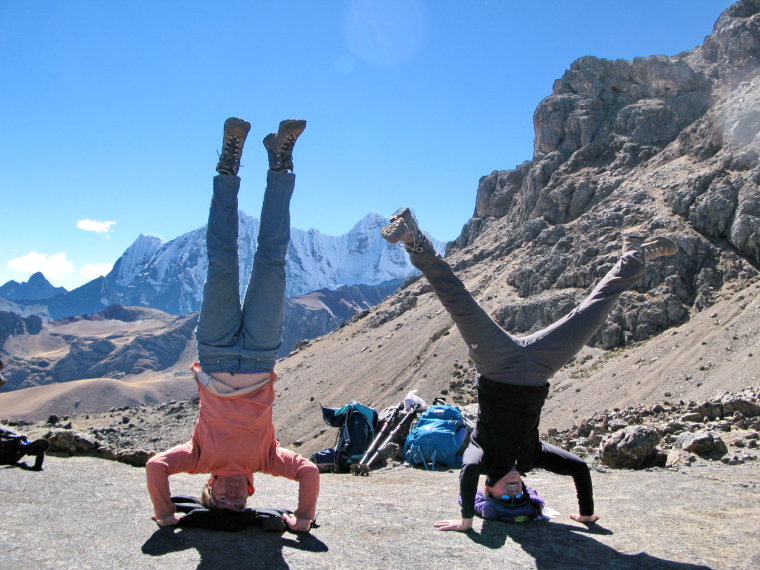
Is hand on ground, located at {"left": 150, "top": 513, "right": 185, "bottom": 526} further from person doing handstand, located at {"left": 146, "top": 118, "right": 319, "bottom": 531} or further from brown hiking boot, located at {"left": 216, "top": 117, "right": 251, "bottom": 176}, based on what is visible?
brown hiking boot, located at {"left": 216, "top": 117, "right": 251, "bottom": 176}

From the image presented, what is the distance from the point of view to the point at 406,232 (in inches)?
199

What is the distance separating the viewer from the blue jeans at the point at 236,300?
4664mm

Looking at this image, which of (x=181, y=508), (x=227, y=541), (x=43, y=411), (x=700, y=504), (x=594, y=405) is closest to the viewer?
(x=227, y=541)

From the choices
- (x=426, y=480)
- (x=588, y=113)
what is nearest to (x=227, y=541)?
(x=426, y=480)

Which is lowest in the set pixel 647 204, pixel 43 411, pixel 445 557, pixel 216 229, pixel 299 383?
pixel 43 411

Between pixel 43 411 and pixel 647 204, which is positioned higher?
pixel 647 204

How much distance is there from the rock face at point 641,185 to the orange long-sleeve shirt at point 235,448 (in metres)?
35.5

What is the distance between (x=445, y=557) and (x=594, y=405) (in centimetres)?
2561

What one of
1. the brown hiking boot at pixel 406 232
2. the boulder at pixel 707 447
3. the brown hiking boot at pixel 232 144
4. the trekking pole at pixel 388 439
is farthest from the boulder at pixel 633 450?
the brown hiking boot at pixel 232 144

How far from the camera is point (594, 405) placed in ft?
90.1

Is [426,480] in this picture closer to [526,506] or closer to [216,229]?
[526,506]

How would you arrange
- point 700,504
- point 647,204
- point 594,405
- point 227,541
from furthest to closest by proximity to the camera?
point 647,204, point 594,405, point 700,504, point 227,541

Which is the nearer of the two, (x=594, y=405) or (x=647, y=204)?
(x=594, y=405)

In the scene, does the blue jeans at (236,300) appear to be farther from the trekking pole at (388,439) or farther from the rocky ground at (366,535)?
the trekking pole at (388,439)
